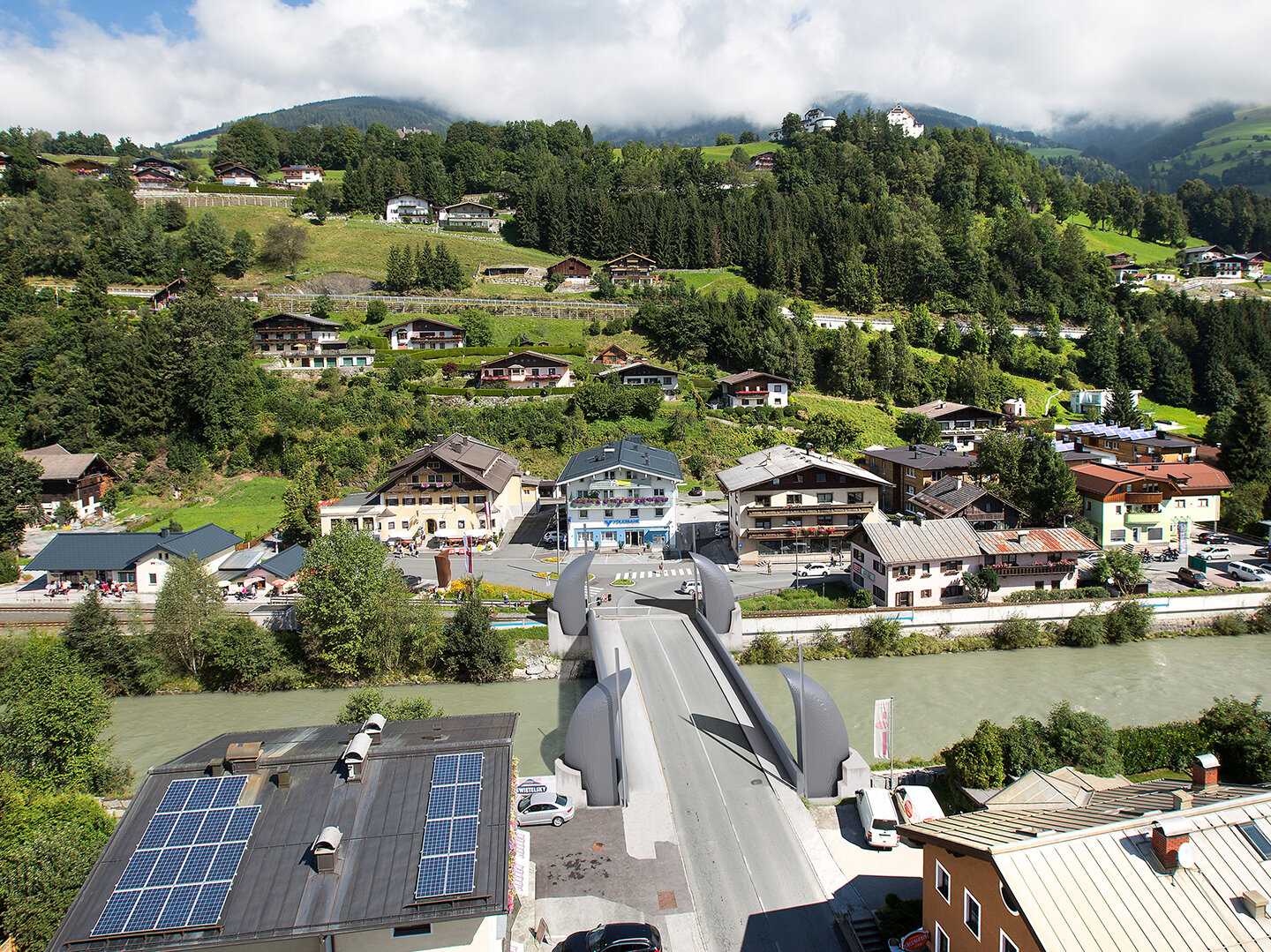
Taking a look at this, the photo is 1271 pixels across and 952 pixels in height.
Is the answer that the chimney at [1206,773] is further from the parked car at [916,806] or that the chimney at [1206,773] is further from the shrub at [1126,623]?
the shrub at [1126,623]

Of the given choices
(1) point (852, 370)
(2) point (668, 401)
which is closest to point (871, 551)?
(2) point (668, 401)

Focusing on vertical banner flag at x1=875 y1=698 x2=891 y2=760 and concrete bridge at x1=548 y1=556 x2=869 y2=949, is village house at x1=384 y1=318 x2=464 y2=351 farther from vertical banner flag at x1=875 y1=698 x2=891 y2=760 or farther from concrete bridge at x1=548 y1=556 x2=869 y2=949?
vertical banner flag at x1=875 y1=698 x2=891 y2=760

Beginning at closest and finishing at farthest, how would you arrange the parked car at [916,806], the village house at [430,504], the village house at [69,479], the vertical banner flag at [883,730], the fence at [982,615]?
the parked car at [916,806]
the vertical banner flag at [883,730]
the fence at [982,615]
the village house at [430,504]
the village house at [69,479]

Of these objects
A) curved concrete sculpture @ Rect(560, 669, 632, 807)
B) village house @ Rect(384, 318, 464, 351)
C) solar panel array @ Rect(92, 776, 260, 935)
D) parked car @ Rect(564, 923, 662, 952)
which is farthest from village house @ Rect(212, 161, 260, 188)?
parked car @ Rect(564, 923, 662, 952)

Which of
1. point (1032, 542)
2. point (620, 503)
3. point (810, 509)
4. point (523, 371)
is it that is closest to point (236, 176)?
point (523, 371)

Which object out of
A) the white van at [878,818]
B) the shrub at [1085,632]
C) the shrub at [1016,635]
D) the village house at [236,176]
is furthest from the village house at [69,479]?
the village house at [236,176]

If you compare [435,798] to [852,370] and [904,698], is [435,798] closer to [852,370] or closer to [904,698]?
[904,698]
